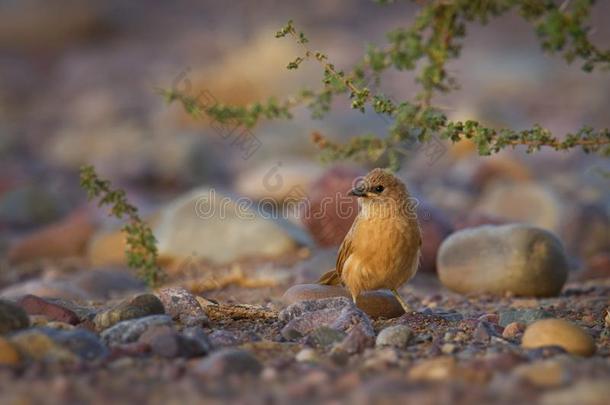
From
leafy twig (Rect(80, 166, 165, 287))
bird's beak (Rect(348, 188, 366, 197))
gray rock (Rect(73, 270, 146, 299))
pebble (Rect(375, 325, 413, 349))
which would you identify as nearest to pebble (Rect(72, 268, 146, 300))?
gray rock (Rect(73, 270, 146, 299))

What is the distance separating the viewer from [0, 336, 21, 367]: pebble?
14.3 ft

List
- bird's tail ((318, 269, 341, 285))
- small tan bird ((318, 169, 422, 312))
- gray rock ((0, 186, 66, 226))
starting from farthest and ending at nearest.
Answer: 1. gray rock ((0, 186, 66, 226))
2. bird's tail ((318, 269, 341, 285))
3. small tan bird ((318, 169, 422, 312))

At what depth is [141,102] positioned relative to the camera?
2138cm

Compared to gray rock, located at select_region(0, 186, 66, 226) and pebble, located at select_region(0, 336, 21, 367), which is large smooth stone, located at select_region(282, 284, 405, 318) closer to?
pebble, located at select_region(0, 336, 21, 367)

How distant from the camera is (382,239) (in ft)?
20.9

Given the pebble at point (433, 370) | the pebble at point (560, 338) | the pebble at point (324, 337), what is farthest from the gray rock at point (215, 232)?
the pebble at point (433, 370)

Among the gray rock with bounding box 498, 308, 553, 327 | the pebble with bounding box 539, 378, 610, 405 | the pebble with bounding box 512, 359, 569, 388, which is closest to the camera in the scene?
the pebble with bounding box 539, 378, 610, 405

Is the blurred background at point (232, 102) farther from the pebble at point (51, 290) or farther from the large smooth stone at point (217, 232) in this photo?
the pebble at point (51, 290)

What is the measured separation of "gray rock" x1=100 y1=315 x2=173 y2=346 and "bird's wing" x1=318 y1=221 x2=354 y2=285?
75.7 inches

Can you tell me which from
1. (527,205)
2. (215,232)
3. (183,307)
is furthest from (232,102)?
(183,307)

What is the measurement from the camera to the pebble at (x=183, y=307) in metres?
5.48

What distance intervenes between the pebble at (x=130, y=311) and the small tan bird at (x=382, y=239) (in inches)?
61.7

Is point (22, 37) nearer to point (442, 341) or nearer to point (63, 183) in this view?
point (63, 183)

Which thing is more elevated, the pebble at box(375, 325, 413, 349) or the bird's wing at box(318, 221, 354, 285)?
the bird's wing at box(318, 221, 354, 285)
